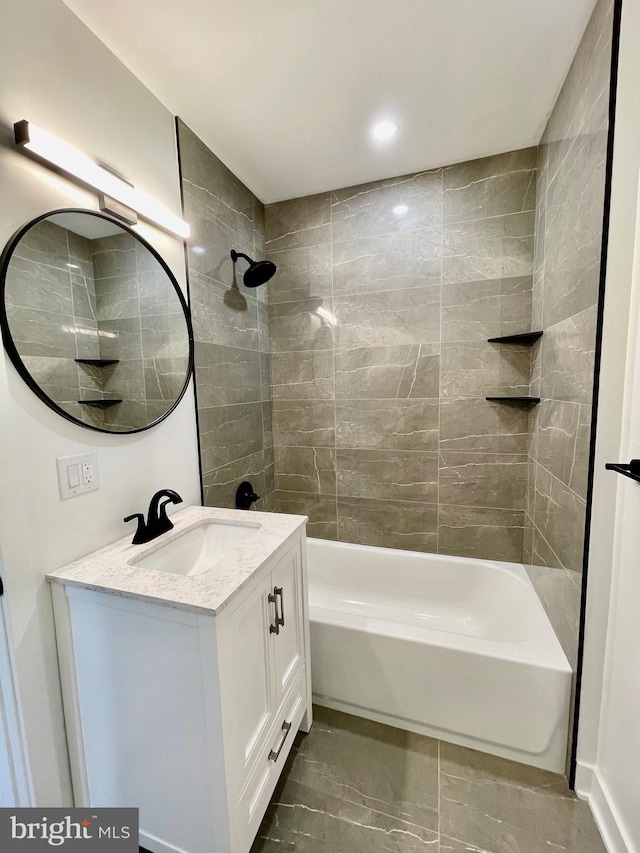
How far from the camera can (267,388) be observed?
226cm

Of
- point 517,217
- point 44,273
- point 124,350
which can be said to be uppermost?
point 517,217

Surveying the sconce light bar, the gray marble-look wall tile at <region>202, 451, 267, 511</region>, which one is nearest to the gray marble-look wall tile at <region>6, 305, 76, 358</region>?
the sconce light bar

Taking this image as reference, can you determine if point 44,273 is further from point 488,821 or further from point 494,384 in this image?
point 488,821

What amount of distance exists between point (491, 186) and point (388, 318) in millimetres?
832

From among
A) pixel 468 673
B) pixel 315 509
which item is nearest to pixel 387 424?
pixel 315 509

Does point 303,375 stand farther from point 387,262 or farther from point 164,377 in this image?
point 164,377

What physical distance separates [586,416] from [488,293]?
101cm

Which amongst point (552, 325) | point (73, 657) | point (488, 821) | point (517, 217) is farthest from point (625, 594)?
point (517, 217)

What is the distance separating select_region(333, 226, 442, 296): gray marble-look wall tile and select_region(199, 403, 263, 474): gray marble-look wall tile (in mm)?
957

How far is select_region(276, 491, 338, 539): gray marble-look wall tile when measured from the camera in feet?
7.53

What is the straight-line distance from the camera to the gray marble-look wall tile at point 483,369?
1824 millimetres

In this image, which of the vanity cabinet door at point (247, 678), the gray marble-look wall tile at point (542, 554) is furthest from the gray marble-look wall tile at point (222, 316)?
the gray marble-look wall tile at point (542, 554)

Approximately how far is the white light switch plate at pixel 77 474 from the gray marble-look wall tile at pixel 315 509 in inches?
55.0

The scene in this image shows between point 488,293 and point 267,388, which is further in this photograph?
point 267,388
